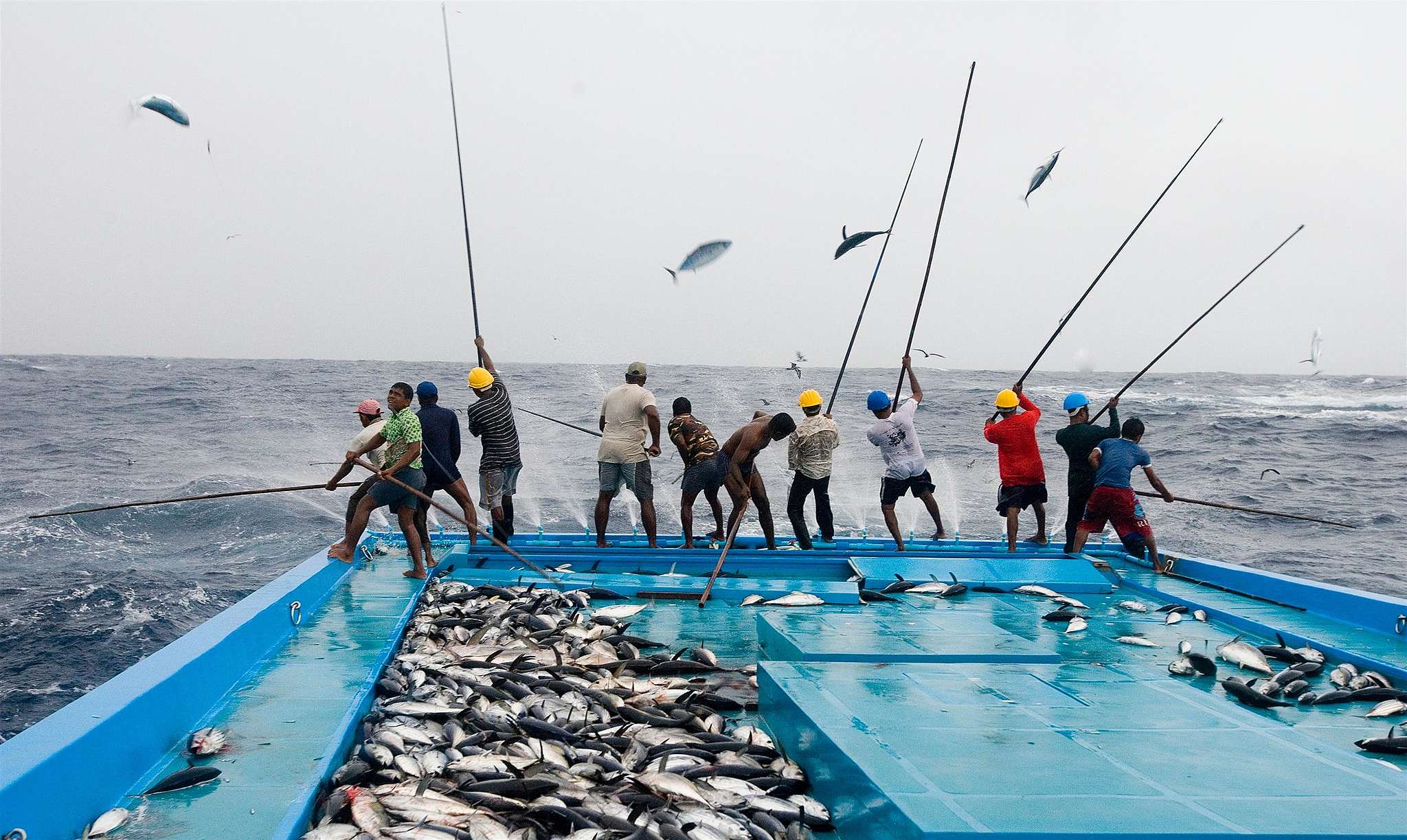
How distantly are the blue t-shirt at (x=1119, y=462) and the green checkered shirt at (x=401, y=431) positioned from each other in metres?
6.77

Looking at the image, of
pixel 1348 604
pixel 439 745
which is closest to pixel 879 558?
pixel 1348 604

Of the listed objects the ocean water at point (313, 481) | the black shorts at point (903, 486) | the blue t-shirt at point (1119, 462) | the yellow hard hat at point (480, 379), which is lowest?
the ocean water at point (313, 481)

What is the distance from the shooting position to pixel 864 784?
355 cm

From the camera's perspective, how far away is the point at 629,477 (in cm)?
1004

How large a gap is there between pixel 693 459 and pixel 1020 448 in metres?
3.47

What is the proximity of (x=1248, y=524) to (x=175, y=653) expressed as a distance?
1908cm

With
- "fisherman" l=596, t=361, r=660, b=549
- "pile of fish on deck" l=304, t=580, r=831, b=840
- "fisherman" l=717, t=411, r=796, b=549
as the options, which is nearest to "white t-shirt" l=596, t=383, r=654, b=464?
"fisherman" l=596, t=361, r=660, b=549

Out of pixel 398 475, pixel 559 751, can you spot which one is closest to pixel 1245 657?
pixel 559 751

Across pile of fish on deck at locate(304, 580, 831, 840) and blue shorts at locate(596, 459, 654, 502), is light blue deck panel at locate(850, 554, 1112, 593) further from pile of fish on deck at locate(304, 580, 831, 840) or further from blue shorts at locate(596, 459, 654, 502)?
pile of fish on deck at locate(304, 580, 831, 840)

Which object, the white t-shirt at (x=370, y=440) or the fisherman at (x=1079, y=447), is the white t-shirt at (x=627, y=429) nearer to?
the white t-shirt at (x=370, y=440)

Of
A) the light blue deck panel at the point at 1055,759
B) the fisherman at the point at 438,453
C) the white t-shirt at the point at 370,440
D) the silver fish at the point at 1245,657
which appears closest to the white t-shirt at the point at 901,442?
the silver fish at the point at 1245,657

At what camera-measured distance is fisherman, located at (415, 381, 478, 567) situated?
941 cm

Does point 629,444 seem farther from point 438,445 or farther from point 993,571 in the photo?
point 993,571

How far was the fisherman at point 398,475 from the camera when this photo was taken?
8.65 m
